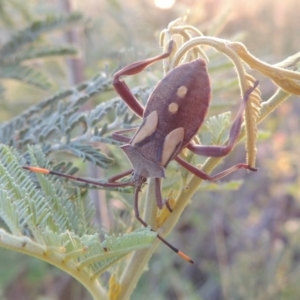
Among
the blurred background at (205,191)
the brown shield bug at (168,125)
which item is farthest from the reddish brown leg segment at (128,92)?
the blurred background at (205,191)

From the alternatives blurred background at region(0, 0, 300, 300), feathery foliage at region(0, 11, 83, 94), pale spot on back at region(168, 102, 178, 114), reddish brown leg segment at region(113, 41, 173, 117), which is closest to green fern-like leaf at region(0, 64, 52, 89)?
feathery foliage at region(0, 11, 83, 94)

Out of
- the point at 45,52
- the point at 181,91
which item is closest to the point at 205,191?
the point at 45,52

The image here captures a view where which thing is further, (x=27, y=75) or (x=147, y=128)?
(x=27, y=75)

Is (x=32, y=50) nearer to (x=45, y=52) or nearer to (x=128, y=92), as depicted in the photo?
(x=45, y=52)

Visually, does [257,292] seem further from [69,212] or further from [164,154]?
[69,212]

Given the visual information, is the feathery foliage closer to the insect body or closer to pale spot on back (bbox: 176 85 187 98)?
the insect body
